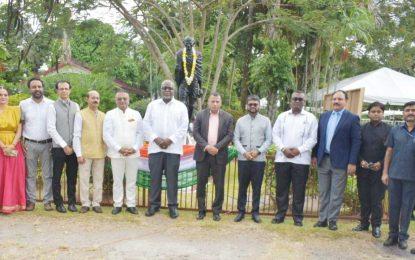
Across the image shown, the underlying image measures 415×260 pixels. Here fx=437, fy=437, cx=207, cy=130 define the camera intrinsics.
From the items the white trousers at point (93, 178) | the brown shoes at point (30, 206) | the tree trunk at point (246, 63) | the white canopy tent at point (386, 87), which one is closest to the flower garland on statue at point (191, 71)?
the white trousers at point (93, 178)

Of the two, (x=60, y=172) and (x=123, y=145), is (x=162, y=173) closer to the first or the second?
(x=123, y=145)

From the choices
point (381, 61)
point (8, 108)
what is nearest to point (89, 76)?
point (8, 108)

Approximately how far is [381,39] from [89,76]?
15.9 meters

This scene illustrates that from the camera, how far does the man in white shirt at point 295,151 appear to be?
19.6 ft

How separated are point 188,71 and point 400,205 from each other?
15.1 ft

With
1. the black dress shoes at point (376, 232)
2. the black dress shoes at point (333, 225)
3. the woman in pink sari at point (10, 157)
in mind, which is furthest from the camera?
the woman in pink sari at point (10, 157)

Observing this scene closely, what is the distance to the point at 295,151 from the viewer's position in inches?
232

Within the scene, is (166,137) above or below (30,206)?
above

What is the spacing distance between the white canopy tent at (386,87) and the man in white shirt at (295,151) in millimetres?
10171

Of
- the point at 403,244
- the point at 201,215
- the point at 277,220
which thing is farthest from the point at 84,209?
the point at 403,244

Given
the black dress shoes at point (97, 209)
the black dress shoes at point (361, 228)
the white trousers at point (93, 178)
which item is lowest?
the black dress shoes at point (97, 209)

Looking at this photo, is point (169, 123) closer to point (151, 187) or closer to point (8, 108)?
point (151, 187)

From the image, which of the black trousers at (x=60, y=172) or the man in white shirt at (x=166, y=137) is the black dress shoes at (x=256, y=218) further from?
the black trousers at (x=60, y=172)

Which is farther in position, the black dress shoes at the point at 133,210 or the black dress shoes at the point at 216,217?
the black dress shoes at the point at 133,210
